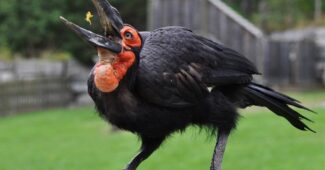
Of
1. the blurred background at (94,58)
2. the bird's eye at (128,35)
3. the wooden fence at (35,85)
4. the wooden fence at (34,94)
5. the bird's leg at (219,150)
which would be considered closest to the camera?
the bird's eye at (128,35)

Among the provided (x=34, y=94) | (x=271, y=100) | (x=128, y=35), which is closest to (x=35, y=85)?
(x=34, y=94)

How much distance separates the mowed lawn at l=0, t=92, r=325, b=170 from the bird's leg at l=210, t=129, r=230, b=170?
363 cm

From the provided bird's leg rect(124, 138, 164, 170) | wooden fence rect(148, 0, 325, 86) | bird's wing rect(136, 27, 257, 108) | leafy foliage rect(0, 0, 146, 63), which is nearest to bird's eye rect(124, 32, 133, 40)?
bird's wing rect(136, 27, 257, 108)

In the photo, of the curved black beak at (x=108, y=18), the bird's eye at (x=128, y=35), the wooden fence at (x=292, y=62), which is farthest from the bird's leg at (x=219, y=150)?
the wooden fence at (x=292, y=62)

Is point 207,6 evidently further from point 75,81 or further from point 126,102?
point 126,102

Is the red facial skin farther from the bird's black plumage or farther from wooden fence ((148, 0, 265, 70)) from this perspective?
wooden fence ((148, 0, 265, 70))

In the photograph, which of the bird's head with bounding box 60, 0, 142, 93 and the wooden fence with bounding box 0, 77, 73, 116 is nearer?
the bird's head with bounding box 60, 0, 142, 93

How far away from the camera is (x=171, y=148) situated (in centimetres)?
1144

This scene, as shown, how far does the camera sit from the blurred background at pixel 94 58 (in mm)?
10758

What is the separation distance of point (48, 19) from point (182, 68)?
19.6 metres

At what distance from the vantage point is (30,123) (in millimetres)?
18016

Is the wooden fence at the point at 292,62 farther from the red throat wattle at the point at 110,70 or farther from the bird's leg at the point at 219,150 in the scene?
the red throat wattle at the point at 110,70

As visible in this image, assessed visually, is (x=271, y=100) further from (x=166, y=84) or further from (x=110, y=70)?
(x=110, y=70)

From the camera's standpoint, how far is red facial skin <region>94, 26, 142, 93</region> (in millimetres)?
3031
